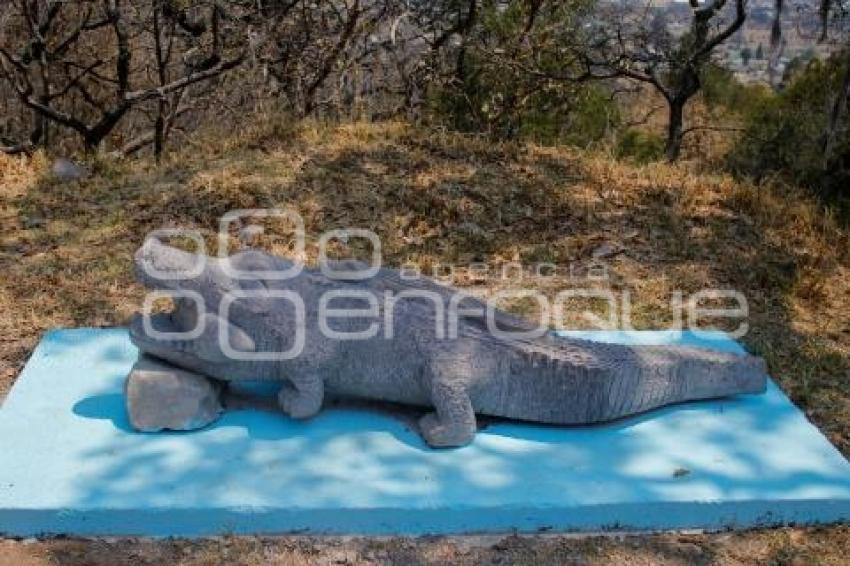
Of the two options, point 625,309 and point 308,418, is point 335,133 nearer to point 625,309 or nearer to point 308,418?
point 625,309

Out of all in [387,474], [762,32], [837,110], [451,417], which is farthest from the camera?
[762,32]

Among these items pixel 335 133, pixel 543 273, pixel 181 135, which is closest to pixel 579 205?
pixel 543 273

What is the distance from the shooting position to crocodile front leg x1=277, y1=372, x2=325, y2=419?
138 inches

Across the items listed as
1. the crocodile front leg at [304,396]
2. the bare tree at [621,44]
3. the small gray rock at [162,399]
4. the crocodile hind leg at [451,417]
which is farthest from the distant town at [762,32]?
the small gray rock at [162,399]

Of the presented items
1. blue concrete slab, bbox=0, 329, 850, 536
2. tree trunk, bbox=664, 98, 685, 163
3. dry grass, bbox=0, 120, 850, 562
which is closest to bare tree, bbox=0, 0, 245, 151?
dry grass, bbox=0, 120, 850, 562

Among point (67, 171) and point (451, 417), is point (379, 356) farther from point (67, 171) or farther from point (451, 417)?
point (67, 171)

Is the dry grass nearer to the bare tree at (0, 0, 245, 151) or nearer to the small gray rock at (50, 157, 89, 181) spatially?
the small gray rock at (50, 157, 89, 181)

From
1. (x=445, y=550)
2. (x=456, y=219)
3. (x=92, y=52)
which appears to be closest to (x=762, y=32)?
(x=456, y=219)

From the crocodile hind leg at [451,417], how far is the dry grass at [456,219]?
1507 millimetres

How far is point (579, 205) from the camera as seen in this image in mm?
6145

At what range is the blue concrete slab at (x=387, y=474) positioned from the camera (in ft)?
10.1

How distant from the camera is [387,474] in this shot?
3.28 meters

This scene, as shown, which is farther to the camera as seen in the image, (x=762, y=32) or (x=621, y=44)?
(x=621, y=44)

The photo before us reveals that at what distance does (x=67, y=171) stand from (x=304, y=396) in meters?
3.75
